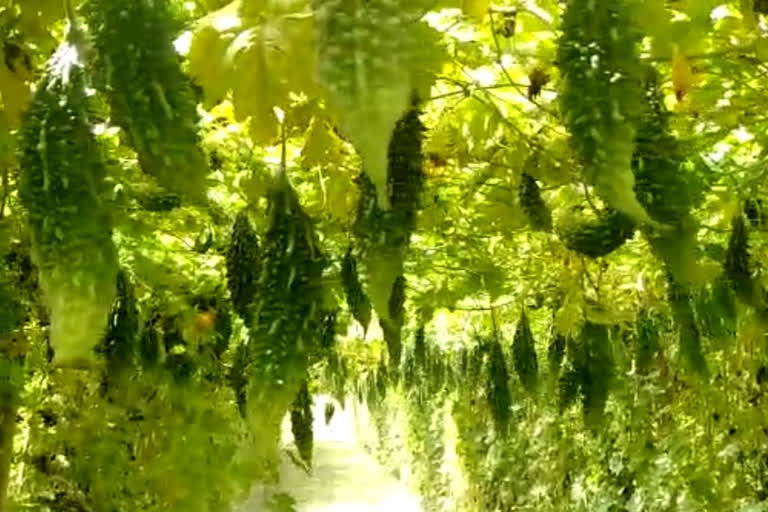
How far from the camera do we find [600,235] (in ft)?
6.29

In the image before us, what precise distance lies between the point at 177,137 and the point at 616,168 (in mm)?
381

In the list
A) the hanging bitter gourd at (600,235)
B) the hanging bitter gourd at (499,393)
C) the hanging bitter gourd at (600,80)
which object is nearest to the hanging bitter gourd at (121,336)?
the hanging bitter gourd at (600,235)

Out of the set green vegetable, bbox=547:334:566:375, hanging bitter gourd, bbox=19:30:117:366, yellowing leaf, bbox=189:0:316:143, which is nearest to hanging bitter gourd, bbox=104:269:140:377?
yellowing leaf, bbox=189:0:316:143

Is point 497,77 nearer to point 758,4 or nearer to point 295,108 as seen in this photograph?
point 758,4

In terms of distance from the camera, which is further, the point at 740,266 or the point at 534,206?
the point at 740,266

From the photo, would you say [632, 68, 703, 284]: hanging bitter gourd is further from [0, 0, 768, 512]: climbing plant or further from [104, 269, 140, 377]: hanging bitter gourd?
[104, 269, 140, 377]: hanging bitter gourd

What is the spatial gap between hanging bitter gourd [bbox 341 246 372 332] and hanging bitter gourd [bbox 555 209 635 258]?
1.27 feet

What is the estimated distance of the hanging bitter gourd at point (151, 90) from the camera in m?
1.03

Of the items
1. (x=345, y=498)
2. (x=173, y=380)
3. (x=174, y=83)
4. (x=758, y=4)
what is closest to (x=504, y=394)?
(x=173, y=380)

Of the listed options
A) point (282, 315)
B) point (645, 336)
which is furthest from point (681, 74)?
point (645, 336)

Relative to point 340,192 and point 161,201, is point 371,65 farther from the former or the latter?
point 161,201

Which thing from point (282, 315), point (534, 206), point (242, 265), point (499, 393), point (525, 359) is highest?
point (534, 206)

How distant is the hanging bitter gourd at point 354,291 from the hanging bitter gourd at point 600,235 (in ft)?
1.27

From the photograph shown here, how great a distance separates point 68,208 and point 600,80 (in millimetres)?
480
